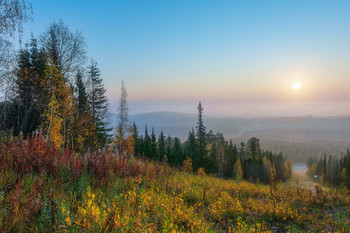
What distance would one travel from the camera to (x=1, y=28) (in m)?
5.80

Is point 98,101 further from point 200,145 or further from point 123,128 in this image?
point 200,145

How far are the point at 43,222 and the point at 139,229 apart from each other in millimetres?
1506

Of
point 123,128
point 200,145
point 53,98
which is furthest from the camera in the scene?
point 200,145

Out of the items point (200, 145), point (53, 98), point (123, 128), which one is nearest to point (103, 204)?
point (53, 98)

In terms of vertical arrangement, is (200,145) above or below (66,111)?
below

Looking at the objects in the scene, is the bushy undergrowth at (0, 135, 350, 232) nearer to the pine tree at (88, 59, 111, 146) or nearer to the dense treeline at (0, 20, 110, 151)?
the dense treeline at (0, 20, 110, 151)

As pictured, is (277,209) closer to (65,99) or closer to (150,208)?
(150,208)

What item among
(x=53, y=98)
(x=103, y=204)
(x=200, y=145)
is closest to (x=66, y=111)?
(x=53, y=98)

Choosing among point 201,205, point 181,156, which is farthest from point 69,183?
point 181,156

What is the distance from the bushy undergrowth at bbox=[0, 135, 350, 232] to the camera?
2980 millimetres

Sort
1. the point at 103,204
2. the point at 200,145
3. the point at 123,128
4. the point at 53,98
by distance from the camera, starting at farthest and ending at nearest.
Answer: the point at 200,145 → the point at 123,128 → the point at 53,98 → the point at 103,204

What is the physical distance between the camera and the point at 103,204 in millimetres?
3797

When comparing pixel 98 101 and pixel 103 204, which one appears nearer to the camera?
pixel 103 204

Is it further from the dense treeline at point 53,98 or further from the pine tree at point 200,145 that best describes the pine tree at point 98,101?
the pine tree at point 200,145
